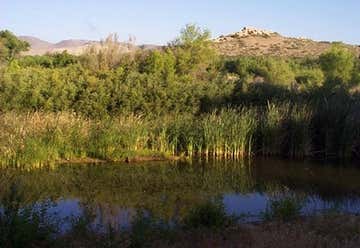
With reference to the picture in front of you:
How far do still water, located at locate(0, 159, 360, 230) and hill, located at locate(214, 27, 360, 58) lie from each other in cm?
5450

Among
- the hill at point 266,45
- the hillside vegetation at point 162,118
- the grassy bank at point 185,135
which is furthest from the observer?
the hill at point 266,45

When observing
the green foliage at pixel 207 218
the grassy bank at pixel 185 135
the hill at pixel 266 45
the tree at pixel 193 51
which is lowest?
the green foliage at pixel 207 218

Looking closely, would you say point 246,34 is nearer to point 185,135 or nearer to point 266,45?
point 266,45

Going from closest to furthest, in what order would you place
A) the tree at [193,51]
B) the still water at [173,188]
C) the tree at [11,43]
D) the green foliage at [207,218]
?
the green foliage at [207,218]
the still water at [173,188]
the tree at [193,51]
the tree at [11,43]

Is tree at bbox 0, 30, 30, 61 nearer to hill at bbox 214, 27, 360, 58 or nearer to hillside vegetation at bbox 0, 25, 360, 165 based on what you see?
hill at bbox 214, 27, 360, 58

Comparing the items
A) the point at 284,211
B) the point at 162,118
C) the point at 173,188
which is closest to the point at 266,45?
the point at 162,118

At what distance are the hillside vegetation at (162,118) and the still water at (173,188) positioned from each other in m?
1.01

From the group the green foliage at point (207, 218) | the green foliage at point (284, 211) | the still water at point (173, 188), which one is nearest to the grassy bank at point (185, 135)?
the still water at point (173, 188)

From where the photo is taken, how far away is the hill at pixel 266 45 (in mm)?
74188

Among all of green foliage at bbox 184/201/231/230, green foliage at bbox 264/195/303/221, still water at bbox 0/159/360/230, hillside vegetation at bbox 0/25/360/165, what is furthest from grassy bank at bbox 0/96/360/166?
green foliage at bbox 264/195/303/221

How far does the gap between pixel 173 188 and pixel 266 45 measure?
6944 centimetres

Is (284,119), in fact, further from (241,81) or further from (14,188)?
(14,188)

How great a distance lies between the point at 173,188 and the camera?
1415cm

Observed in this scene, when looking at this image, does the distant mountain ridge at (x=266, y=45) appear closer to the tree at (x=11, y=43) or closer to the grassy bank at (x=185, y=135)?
the tree at (x=11, y=43)
